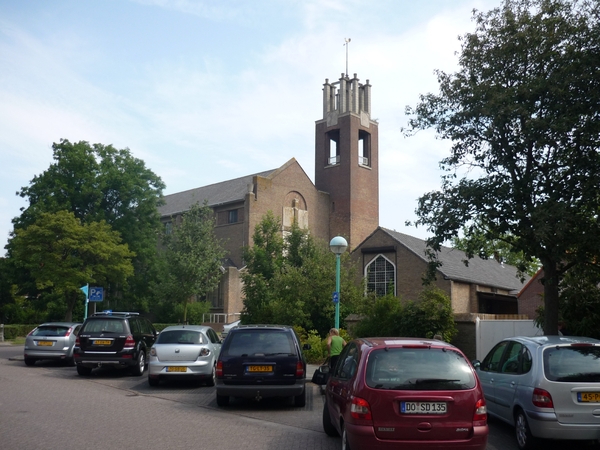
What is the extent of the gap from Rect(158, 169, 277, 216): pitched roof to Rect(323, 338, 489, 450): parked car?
154ft

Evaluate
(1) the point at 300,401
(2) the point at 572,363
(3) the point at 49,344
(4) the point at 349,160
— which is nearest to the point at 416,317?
(1) the point at 300,401

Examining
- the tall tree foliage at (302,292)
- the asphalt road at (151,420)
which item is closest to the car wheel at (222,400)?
the asphalt road at (151,420)

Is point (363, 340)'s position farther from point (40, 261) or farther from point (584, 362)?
point (40, 261)

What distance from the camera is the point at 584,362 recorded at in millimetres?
7930

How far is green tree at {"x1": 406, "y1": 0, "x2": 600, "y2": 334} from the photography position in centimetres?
1315

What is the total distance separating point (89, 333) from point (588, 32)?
14.7 m

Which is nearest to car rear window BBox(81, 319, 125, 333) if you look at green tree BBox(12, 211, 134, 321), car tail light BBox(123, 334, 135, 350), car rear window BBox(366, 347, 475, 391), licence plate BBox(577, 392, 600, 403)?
car tail light BBox(123, 334, 135, 350)

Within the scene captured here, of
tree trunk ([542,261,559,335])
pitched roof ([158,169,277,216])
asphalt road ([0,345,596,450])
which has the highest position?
pitched roof ([158,169,277,216])

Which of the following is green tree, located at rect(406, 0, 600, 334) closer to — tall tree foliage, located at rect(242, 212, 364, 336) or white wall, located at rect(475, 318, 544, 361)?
white wall, located at rect(475, 318, 544, 361)

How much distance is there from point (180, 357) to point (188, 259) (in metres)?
25.3

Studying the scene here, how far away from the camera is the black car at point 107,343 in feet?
53.3

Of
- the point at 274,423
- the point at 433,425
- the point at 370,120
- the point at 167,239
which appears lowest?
the point at 274,423

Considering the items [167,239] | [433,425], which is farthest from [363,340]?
[167,239]

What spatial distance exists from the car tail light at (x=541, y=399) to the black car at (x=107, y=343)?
11646mm
